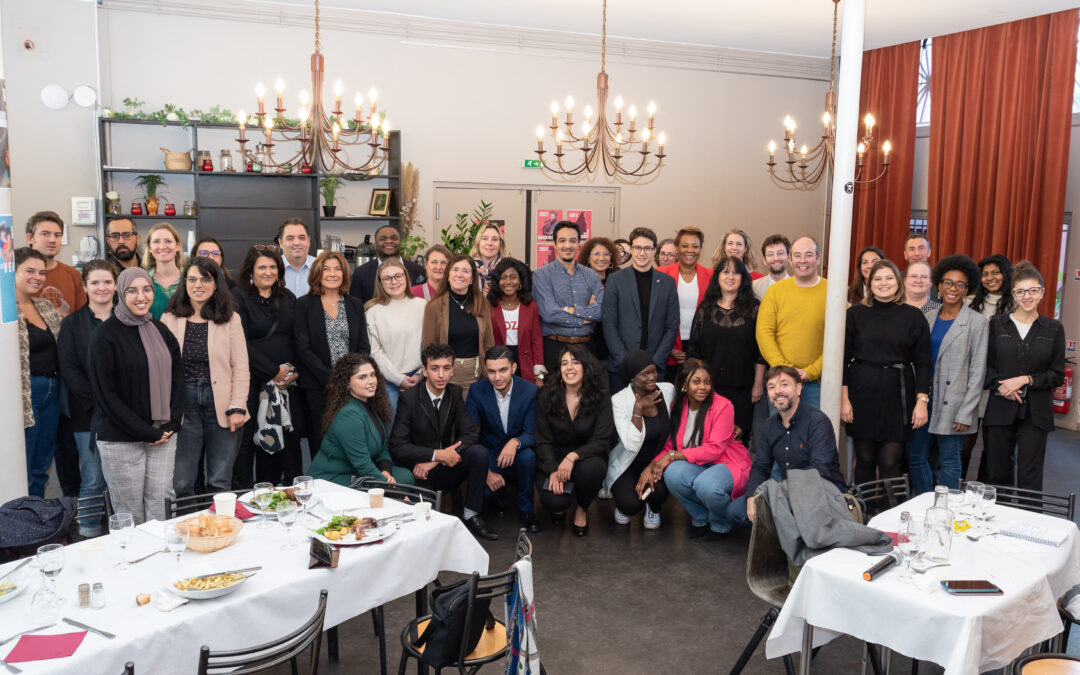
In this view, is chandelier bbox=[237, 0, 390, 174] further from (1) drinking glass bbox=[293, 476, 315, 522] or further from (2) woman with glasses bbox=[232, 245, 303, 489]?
(1) drinking glass bbox=[293, 476, 315, 522]

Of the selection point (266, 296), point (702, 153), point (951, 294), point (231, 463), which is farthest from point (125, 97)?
point (951, 294)

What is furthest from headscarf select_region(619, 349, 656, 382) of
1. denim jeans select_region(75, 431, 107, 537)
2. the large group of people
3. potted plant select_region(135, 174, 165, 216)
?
potted plant select_region(135, 174, 165, 216)

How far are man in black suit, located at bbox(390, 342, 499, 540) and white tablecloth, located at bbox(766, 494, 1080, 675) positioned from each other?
7.76 feet

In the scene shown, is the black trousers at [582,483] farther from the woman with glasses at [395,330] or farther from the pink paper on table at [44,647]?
the pink paper on table at [44,647]

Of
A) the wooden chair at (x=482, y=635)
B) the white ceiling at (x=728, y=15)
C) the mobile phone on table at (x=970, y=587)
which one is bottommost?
the wooden chair at (x=482, y=635)

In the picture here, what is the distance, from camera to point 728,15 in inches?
332

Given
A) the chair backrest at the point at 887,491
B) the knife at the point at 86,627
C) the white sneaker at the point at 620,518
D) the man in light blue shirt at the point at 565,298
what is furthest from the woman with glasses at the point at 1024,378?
the knife at the point at 86,627

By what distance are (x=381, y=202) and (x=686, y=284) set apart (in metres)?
3.84

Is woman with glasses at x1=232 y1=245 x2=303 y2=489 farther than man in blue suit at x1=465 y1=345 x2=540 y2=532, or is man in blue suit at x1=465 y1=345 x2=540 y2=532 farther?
man in blue suit at x1=465 y1=345 x2=540 y2=532

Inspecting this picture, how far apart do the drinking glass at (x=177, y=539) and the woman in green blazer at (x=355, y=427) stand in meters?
1.44

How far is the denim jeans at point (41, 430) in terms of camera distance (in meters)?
4.78

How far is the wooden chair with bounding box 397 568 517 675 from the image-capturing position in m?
2.78

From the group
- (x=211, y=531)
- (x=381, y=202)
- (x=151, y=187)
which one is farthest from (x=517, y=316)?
(x=151, y=187)

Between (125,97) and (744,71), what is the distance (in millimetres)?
6996
